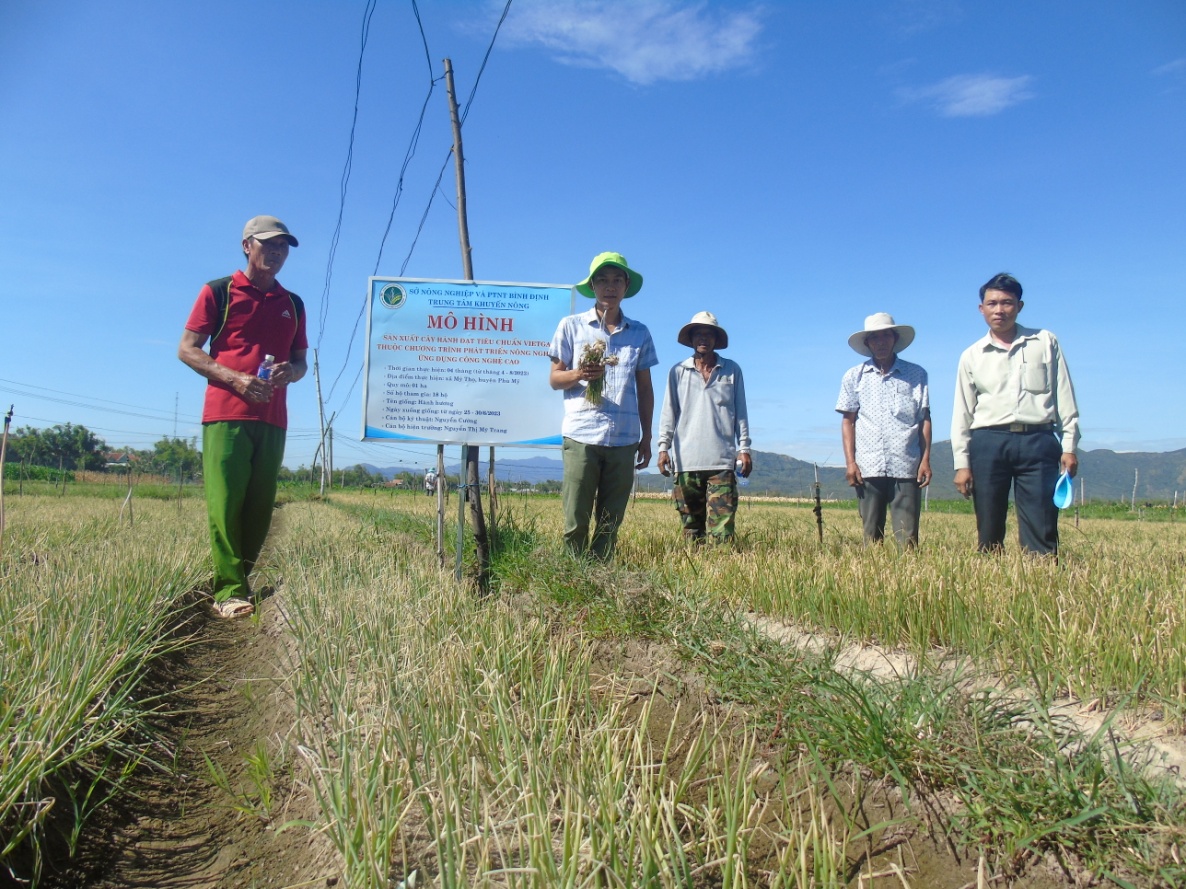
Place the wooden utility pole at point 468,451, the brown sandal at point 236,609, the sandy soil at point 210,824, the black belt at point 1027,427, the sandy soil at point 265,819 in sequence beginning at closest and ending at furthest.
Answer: the sandy soil at point 265,819
the sandy soil at point 210,824
the brown sandal at point 236,609
the black belt at point 1027,427
the wooden utility pole at point 468,451

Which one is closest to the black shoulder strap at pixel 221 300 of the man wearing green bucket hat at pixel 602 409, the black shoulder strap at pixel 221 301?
the black shoulder strap at pixel 221 301

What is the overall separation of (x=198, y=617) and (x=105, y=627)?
1.58 metres

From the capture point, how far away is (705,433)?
5.77m

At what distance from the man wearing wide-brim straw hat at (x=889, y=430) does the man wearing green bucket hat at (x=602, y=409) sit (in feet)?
6.32

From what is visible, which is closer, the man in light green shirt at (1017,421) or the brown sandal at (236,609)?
the brown sandal at (236,609)

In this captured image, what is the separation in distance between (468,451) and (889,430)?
3063mm

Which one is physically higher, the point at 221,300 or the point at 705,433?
the point at 221,300

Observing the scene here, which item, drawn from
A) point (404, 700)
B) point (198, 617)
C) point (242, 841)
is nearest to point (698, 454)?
point (198, 617)

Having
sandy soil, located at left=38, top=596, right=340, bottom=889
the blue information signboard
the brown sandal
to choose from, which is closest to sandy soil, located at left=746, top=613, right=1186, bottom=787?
sandy soil, located at left=38, top=596, right=340, bottom=889

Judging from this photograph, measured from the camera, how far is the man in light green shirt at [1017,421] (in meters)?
4.80

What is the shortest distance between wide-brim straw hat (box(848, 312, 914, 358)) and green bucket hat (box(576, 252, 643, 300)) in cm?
187

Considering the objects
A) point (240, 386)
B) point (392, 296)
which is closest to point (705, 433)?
point (392, 296)

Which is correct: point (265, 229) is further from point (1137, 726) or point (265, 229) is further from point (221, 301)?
point (1137, 726)

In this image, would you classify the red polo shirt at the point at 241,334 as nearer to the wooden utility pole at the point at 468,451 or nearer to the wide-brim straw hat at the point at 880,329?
the wooden utility pole at the point at 468,451
